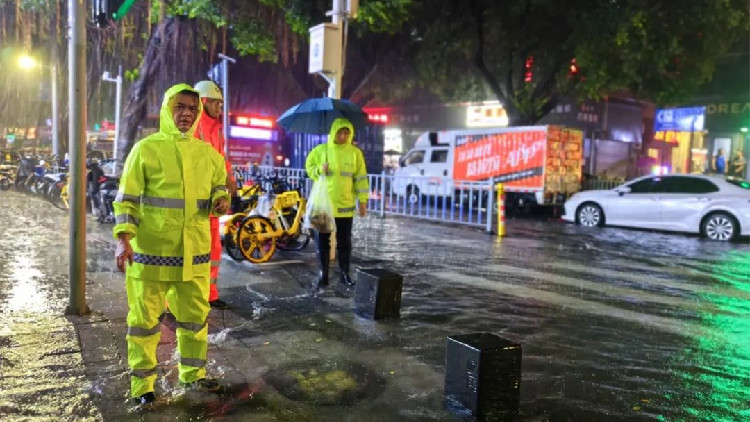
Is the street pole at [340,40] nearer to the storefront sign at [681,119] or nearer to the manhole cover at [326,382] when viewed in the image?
the manhole cover at [326,382]

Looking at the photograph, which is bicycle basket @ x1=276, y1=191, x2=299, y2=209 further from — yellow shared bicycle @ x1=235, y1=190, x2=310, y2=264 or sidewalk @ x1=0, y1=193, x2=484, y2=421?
sidewalk @ x1=0, y1=193, x2=484, y2=421

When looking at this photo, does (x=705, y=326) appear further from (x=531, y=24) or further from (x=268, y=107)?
(x=268, y=107)

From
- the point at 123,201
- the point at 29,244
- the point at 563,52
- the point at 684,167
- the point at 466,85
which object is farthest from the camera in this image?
the point at 684,167

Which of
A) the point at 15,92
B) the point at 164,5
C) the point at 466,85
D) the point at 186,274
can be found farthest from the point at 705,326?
the point at 15,92

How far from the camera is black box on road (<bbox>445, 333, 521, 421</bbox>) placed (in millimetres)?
3717

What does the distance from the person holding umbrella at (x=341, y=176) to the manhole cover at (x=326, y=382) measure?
2.52 m

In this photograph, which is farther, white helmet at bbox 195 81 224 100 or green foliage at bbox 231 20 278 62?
green foliage at bbox 231 20 278 62

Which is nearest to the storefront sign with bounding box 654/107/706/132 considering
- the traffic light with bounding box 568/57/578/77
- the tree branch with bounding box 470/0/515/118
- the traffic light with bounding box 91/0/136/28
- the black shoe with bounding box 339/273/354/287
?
the traffic light with bounding box 568/57/578/77

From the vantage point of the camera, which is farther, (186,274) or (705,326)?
(705,326)

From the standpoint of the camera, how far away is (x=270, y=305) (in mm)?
6203

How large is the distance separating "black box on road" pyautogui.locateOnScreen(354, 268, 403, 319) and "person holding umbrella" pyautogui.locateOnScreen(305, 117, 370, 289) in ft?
3.56

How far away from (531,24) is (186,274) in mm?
17598

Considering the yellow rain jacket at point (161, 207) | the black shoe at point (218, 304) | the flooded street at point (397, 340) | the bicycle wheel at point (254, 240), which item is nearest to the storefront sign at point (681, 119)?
the flooded street at point (397, 340)

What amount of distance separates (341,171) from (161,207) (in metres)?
3.39
